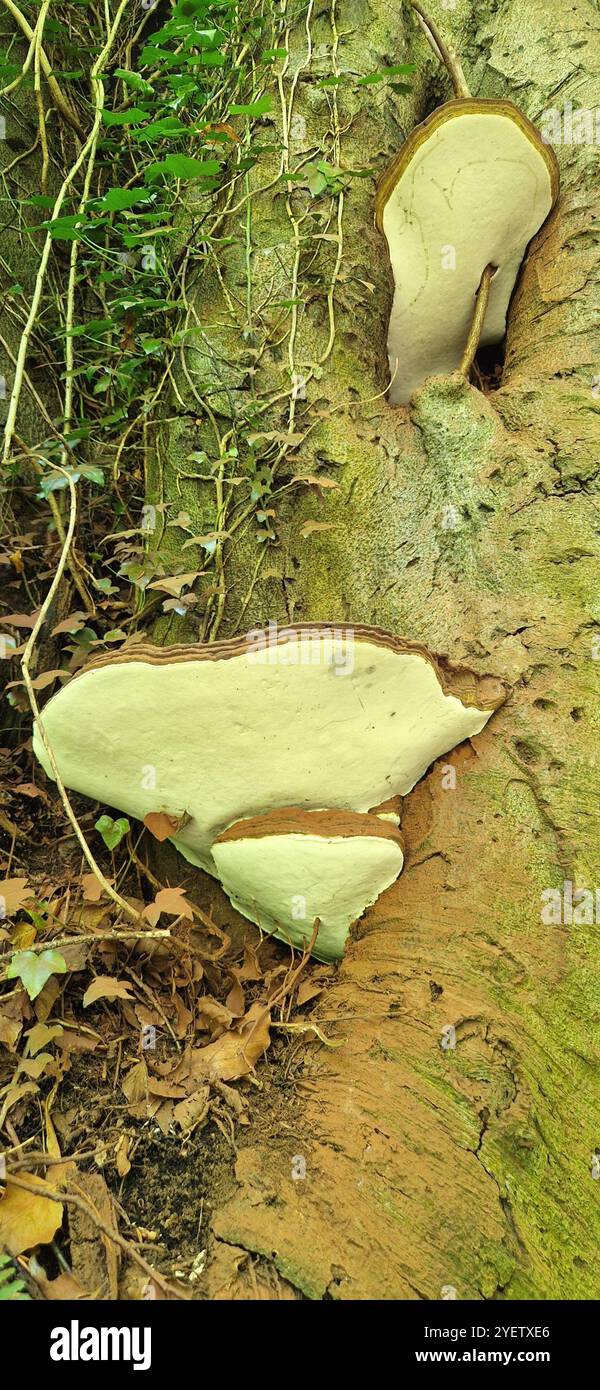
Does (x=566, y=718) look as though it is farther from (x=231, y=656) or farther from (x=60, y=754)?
(x=60, y=754)

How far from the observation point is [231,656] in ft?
6.58

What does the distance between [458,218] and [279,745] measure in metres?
2.36

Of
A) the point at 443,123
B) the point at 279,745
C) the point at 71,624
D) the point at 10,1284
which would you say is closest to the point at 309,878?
the point at 279,745

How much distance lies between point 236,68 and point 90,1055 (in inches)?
149

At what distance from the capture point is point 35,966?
2285 mm

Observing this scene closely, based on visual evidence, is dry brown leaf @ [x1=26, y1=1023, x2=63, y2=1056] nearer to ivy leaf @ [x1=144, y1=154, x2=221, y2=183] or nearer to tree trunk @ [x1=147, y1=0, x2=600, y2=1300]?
tree trunk @ [x1=147, y1=0, x2=600, y2=1300]

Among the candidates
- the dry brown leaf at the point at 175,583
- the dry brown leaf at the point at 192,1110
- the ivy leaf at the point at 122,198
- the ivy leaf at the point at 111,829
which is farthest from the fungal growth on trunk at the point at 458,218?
the dry brown leaf at the point at 192,1110

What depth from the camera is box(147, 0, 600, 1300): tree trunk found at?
6.62 feet

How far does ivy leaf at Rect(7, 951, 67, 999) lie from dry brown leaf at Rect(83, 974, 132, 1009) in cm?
18

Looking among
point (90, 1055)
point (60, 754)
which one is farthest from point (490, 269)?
point (90, 1055)

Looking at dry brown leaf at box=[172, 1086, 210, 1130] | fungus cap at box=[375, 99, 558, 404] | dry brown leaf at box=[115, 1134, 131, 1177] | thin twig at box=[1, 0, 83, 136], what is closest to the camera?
dry brown leaf at box=[115, 1134, 131, 1177]

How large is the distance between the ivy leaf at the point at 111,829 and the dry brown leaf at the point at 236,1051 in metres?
0.72

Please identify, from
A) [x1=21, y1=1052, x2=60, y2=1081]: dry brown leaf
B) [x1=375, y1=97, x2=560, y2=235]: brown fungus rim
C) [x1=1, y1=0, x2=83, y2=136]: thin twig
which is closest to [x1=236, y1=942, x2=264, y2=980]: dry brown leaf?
[x1=21, y1=1052, x2=60, y2=1081]: dry brown leaf

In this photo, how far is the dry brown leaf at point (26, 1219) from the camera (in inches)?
78.4
